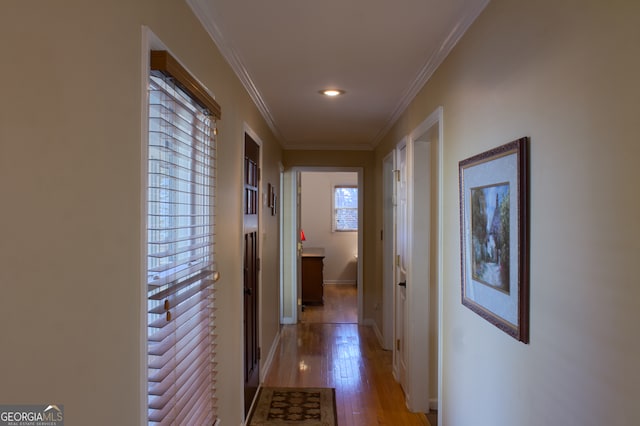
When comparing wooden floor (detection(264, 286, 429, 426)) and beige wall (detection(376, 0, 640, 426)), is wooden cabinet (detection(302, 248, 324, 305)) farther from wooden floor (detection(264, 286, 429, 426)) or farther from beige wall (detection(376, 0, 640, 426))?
beige wall (detection(376, 0, 640, 426))

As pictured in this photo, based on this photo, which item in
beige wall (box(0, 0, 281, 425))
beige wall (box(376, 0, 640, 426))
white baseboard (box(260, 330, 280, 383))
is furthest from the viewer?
white baseboard (box(260, 330, 280, 383))

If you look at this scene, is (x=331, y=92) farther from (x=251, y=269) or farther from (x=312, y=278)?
(x=312, y=278)

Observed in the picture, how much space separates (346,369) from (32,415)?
3.55 m

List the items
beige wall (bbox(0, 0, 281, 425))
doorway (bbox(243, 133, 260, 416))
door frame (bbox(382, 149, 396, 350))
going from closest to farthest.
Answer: beige wall (bbox(0, 0, 281, 425)), doorway (bbox(243, 133, 260, 416)), door frame (bbox(382, 149, 396, 350))

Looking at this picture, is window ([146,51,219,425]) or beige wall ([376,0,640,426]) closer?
beige wall ([376,0,640,426])

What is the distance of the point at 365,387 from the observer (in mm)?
3607

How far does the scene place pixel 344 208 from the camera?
881 centimetres

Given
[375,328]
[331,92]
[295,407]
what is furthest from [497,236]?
[375,328]

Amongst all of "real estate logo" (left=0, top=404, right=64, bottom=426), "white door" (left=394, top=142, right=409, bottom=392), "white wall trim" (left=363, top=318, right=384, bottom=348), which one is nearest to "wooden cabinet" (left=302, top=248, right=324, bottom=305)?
"white wall trim" (left=363, top=318, right=384, bottom=348)

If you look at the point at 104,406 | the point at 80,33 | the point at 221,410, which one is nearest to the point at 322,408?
the point at 221,410

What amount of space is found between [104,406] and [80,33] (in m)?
0.88

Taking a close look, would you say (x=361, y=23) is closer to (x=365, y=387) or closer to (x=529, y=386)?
(x=529, y=386)

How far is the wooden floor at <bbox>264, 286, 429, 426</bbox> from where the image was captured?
3.13 m

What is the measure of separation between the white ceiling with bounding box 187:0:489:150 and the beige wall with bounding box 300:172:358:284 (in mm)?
5035
